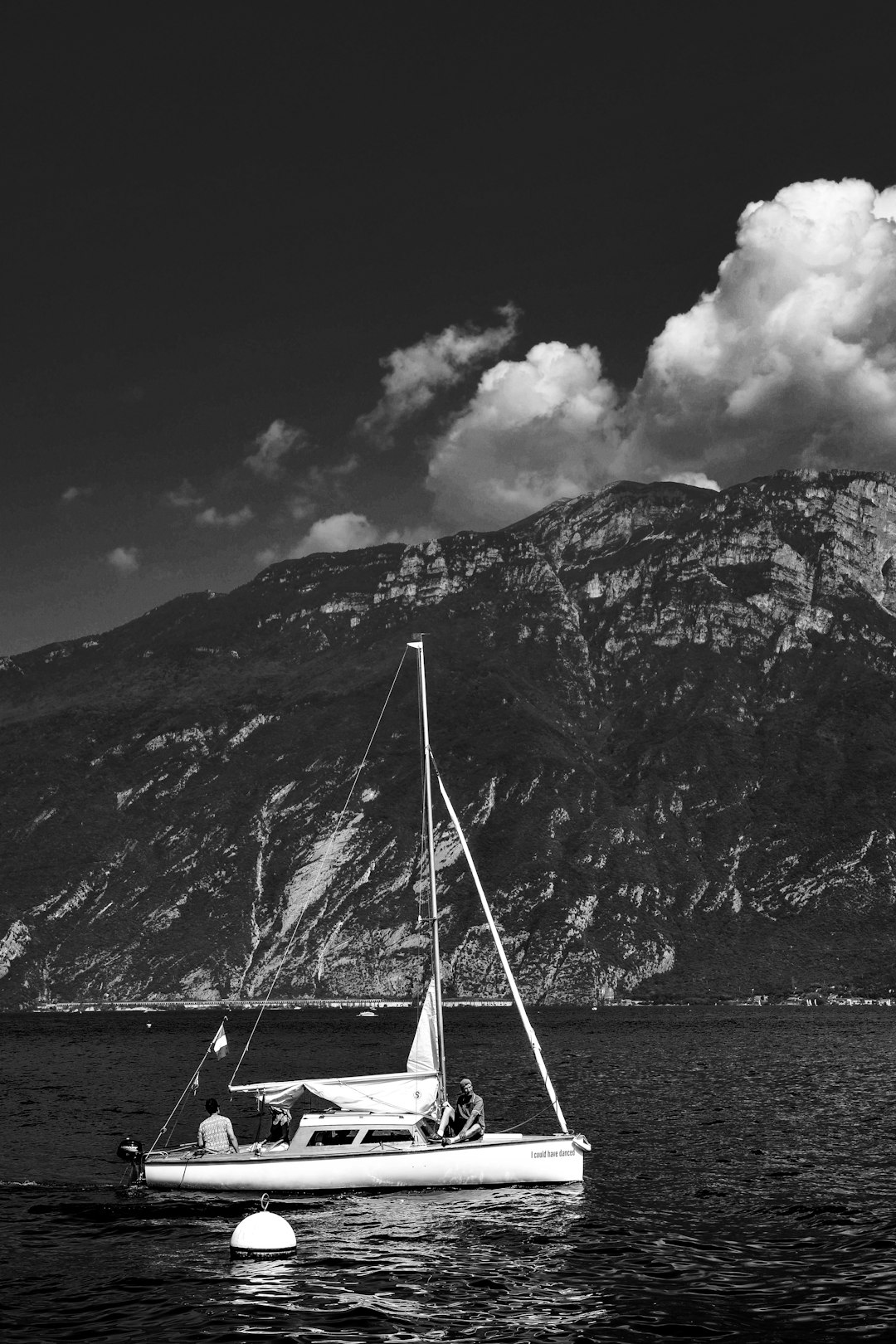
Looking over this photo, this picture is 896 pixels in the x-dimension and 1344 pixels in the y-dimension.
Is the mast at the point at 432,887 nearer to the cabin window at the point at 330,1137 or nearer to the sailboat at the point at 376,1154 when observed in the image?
the sailboat at the point at 376,1154

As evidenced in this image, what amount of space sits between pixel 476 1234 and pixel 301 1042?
409 feet

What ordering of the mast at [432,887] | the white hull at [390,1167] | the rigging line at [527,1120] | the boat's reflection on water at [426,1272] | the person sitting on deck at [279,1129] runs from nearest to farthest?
the boat's reflection on water at [426,1272] → the white hull at [390,1167] → the person sitting on deck at [279,1129] → the mast at [432,887] → the rigging line at [527,1120]

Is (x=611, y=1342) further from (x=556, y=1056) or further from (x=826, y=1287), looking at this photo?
(x=556, y=1056)

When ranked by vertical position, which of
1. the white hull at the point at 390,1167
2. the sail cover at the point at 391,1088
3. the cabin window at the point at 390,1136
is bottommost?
the white hull at the point at 390,1167

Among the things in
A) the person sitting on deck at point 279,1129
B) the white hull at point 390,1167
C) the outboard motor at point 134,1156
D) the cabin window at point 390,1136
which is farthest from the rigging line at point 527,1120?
the outboard motor at point 134,1156

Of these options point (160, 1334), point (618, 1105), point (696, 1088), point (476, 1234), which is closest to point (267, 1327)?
point (160, 1334)

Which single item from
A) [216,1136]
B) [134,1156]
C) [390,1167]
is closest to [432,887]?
[390,1167]

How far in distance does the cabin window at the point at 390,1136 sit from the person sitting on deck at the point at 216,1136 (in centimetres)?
488

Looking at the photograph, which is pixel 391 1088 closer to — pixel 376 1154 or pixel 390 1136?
pixel 390 1136

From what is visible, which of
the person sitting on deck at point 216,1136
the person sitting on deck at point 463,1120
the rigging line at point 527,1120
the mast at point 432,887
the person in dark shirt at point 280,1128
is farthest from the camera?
the rigging line at point 527,1120

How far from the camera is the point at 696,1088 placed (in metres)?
89.8

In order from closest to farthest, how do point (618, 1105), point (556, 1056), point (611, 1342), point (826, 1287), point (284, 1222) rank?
point (611, 1342) → point (826, 1287) → point (284, 1222) → point (618, 1105) → point (556, 1056)

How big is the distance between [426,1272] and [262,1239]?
528 cm

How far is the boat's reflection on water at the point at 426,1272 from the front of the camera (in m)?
29.3
